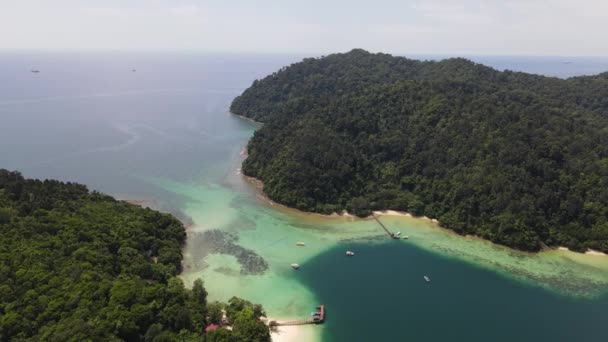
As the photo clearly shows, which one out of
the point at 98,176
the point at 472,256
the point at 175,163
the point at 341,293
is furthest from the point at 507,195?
the point at 98,176

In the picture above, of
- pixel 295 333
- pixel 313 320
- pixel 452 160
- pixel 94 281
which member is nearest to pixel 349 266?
pixel 313 320

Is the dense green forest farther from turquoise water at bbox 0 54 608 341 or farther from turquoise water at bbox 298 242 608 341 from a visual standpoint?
turquoise water at bbox 298 242 608 341

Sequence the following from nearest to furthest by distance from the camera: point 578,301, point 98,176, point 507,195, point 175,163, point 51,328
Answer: point 51,328
point 578,301
point 507,195
point 98,176
point 175,163

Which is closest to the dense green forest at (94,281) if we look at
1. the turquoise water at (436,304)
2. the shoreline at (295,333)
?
the shoreline at (295,333)

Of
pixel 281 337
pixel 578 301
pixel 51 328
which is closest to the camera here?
pixel 51 328

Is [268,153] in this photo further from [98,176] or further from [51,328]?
[51,328]

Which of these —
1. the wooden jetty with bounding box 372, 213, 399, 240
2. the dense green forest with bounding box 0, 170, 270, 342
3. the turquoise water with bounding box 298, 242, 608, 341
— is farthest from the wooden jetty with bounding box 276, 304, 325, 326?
the wooden jetty with bounding box 372, 213, 399, 240

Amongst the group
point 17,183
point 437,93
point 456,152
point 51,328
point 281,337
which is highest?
point 437,93
